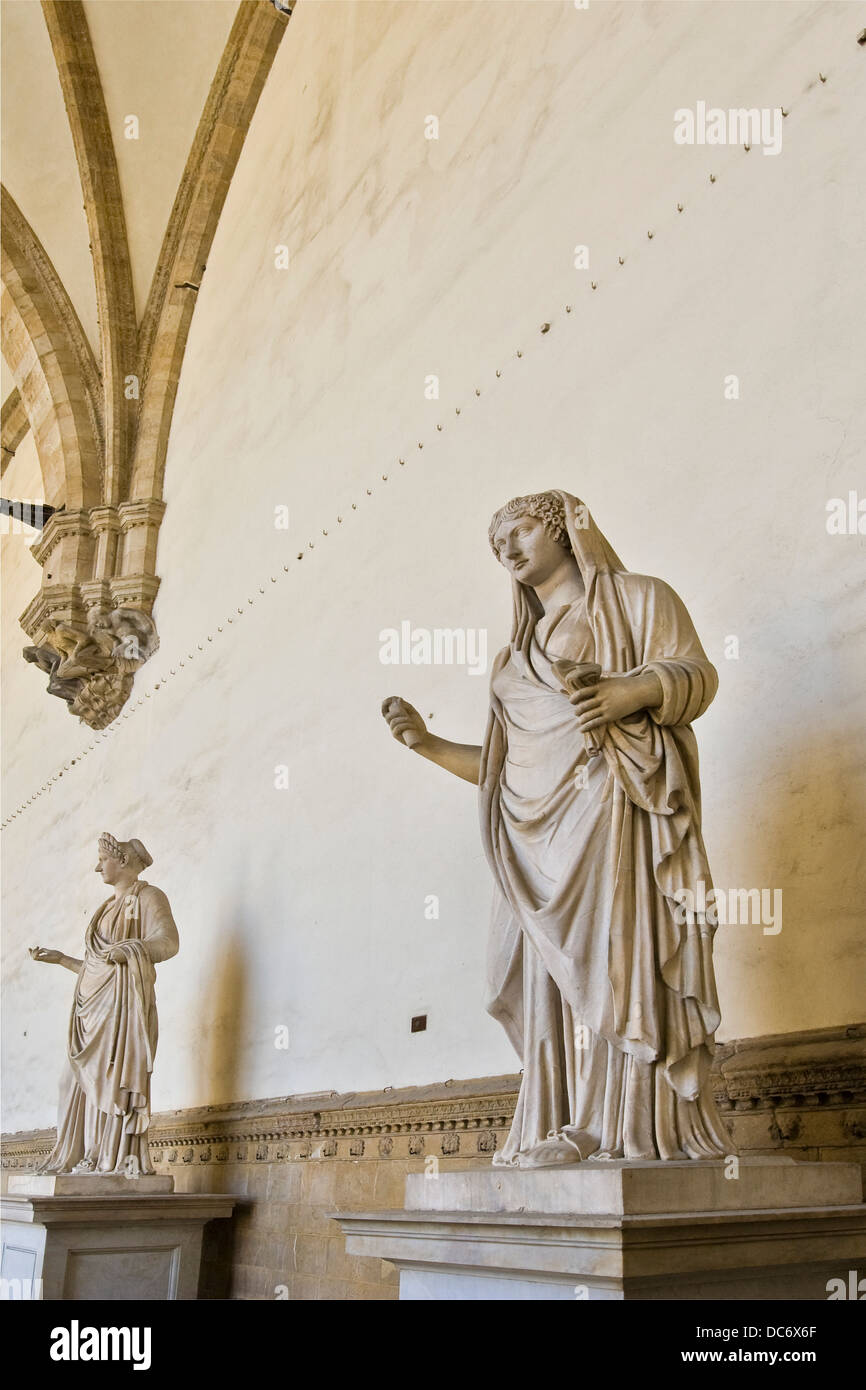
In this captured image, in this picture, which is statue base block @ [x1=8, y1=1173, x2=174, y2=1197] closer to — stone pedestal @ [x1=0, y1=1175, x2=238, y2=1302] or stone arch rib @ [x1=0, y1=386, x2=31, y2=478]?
stone pedestal @ [x1=0, y1=1175, x2=238, y2=1302]

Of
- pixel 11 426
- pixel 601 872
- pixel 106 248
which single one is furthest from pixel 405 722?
pixel 11 426

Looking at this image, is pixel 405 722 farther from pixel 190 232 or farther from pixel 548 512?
pixel 190 232

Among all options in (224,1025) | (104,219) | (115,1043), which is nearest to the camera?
(115,1043)

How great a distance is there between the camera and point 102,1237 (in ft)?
19.4

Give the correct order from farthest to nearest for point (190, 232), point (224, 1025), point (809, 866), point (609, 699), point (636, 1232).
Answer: point (190, 232) < point (224, 1025) < point (809, 866) < point (609, 699) < point (636, 1232)

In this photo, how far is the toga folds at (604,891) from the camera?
2.81 m

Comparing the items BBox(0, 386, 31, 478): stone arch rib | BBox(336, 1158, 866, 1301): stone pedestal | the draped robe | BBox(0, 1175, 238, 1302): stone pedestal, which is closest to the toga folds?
BBox(336, 1158, 866, 1301): stone pedestal

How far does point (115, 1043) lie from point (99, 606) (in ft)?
14.7

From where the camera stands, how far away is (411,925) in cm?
553

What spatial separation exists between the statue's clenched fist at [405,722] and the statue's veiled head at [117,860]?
3.64 m

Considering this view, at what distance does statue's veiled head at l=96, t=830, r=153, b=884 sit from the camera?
692cm

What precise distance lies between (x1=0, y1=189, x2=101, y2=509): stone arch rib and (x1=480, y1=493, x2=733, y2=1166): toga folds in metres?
8.73

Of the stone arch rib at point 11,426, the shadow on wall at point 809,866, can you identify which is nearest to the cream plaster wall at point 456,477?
the shadow on wall at point 809,866

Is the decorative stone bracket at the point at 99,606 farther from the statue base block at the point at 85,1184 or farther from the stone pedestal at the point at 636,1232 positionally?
the stone pedestal at the point at 636,1232
